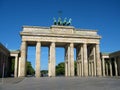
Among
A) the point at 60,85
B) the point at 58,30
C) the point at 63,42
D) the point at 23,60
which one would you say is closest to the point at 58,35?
the point at 58,30

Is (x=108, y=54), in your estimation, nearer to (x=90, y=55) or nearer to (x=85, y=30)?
(x=90, y=55)

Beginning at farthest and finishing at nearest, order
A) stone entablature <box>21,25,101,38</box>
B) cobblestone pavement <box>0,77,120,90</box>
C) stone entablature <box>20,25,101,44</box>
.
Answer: stone entablature <box>21,25,101,38</box>
stone entablature <box>20,25,101,44</box>
cobblestone pavement <box>0,77,120,90</box>

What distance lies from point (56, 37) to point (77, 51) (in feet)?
46.0

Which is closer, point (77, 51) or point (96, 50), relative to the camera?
point (96, 50)

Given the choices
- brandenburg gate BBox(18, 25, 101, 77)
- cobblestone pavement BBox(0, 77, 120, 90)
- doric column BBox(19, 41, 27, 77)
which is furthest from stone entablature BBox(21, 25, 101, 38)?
cobblestone pavement BBox(0, 77, 120, 90)

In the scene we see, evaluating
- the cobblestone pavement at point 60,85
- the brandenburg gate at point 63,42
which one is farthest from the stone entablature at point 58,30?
the cobblestone pavement at point 60,85

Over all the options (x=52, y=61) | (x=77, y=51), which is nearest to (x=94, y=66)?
(x=77, y=51)

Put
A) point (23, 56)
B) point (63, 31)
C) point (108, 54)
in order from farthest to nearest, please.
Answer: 1. point (108, 54)
2. point (63, 31)
3. point (23, 56)

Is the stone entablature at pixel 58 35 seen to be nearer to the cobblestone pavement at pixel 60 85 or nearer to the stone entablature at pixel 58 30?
the stone entablature at pixel 58 30

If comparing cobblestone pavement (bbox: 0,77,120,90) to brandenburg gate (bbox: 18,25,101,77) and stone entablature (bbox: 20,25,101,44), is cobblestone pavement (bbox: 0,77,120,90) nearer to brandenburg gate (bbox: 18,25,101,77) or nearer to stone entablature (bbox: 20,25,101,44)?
brandenburg gate (bbox: 18,25,101,77)

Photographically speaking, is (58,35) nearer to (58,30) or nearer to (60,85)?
(58,30)

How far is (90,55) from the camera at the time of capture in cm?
7138

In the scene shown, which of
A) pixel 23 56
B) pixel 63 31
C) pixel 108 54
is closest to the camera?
pixel 23 56

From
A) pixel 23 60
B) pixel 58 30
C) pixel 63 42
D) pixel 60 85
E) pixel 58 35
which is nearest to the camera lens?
pixel 60 85
